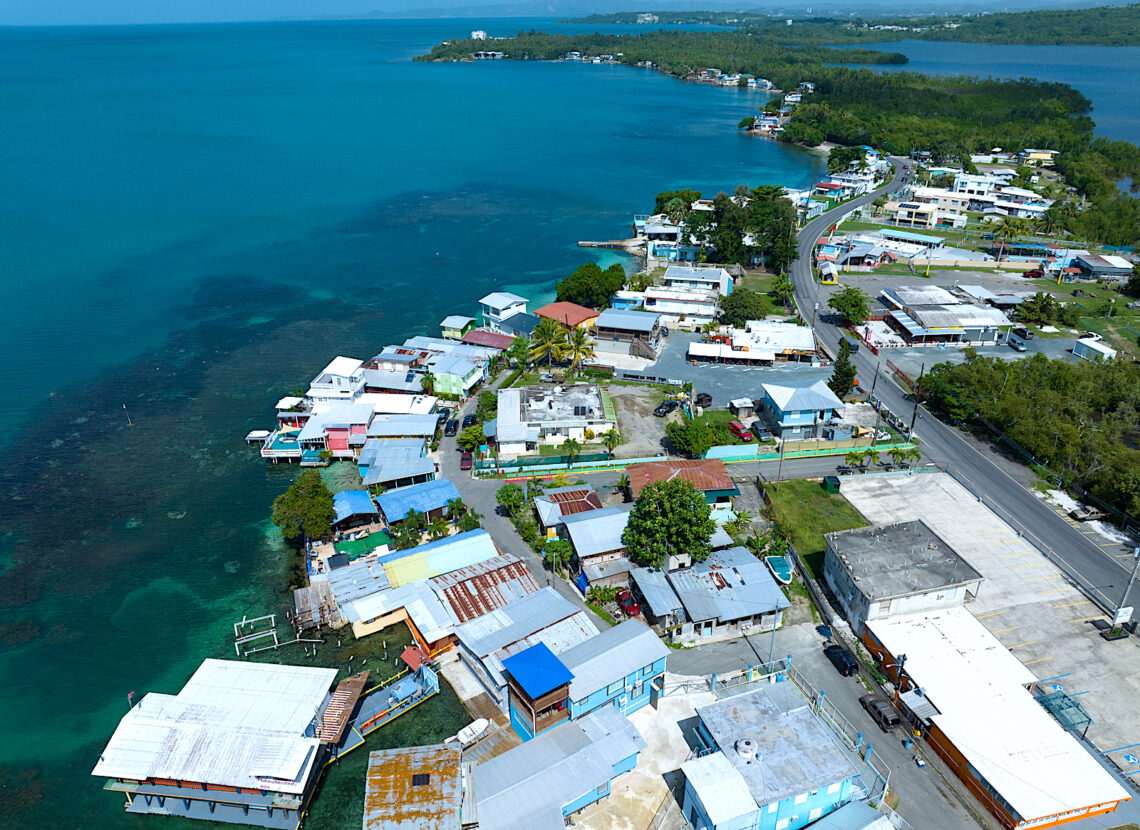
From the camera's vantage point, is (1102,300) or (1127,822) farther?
(1102,300)

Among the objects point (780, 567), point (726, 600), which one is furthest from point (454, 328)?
point (726, 600)

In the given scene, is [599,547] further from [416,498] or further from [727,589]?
[416,498]

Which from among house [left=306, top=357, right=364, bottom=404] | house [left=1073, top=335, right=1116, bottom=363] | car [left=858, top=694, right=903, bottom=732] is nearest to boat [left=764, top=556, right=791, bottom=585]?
car [left=858, top=694, right=903, bottom=732]

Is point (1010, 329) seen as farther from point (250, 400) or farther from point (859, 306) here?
point (250, 400)

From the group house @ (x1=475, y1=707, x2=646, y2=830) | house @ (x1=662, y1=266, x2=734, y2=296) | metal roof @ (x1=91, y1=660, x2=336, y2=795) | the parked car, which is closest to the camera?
house @ (x1=475, y1=707, x2=646, y2=830)

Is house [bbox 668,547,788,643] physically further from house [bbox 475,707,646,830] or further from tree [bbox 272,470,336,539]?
tree [bbox 272,470,336,539]

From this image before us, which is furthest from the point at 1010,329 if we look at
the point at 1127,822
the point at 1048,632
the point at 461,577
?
the point at 461,577
